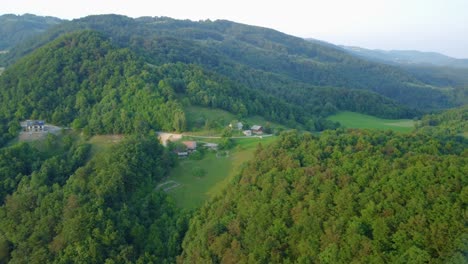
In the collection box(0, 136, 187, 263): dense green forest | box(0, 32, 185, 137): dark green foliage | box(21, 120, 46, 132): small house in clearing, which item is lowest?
box(0, 136, 187, 263): dense green forest

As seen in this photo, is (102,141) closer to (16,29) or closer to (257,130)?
(257,130)

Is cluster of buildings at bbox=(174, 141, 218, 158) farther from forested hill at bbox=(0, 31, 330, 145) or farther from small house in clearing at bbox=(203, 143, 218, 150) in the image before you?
forested hill at bbox=(0, 31, 330, 145)

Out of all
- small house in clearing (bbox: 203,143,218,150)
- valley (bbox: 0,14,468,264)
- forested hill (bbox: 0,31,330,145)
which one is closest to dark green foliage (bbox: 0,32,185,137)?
forested hill (bbox: 0,31,330,145)

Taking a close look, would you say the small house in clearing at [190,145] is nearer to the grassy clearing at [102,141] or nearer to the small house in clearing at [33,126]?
the grassy clearing at [102,141]

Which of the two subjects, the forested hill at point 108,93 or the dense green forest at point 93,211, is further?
the forested hill at point 108,93

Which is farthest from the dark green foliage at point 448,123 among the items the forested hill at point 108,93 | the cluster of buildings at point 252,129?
the cluster of buildings at point 252,129

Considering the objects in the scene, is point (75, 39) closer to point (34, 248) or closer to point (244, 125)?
point (244, 125)

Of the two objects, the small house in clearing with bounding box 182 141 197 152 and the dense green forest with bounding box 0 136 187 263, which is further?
the small house in clearing with bounding box 182 141 197 152
